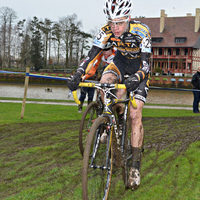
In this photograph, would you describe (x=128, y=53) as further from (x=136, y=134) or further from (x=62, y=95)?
(x=62, y=95)

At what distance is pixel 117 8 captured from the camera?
3.66 meters

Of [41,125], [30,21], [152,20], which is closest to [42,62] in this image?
[30,21]

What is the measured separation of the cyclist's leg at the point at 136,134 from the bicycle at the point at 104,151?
10cm

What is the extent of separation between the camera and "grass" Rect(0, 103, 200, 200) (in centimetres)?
405

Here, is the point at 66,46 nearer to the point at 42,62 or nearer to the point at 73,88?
the point at 42,62

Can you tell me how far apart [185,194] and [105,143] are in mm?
1428

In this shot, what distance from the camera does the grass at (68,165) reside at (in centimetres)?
405

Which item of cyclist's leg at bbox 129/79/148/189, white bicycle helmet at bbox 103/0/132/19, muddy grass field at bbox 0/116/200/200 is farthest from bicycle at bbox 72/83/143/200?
white bicycle helmet at bbox 103/0/132/19

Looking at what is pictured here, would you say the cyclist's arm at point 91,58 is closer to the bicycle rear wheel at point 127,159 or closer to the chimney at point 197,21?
the bicycle rear wheel at point 127,159

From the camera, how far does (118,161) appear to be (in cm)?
401

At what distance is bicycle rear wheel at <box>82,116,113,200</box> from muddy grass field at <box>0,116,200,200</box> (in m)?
0.41

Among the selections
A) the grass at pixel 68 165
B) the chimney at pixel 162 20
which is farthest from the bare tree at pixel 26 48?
the grass at pixel 68 165

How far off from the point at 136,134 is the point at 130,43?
1261 millimetres

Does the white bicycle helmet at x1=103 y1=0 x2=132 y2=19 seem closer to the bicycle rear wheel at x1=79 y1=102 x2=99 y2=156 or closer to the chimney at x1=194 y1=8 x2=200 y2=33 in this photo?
the bicycle rear wheel at x1=79 y1=102 x2=99 y2=156
